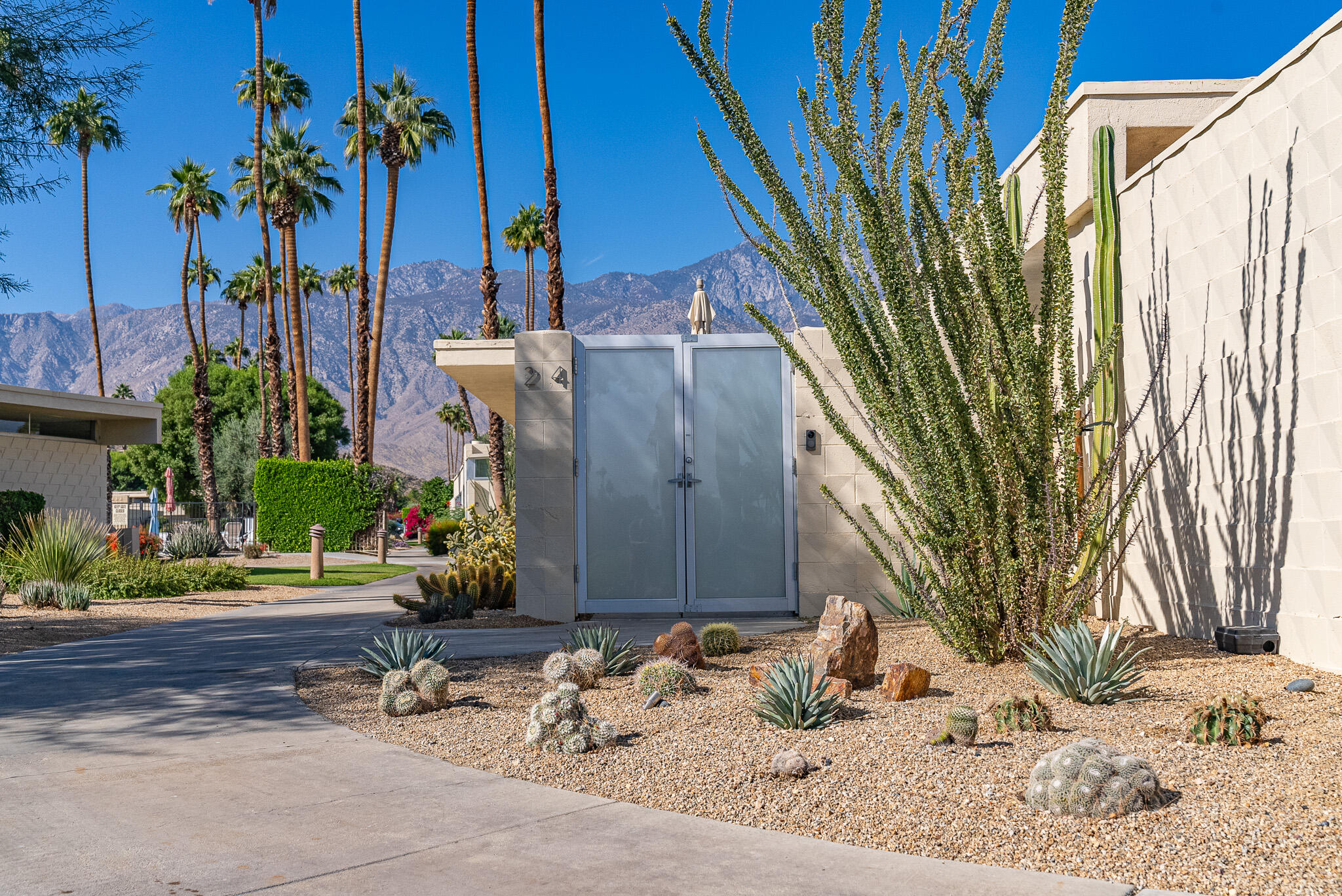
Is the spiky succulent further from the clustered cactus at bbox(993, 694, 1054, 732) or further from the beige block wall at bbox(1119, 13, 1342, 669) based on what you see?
the beige block wall at bbox(1119, 13, 1342, 669)

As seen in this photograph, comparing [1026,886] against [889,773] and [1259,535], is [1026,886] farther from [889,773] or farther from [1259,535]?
[1259,535]

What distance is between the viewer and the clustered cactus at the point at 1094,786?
11.1 feet

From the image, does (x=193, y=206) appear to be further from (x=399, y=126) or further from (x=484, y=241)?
(x=484, y=241)

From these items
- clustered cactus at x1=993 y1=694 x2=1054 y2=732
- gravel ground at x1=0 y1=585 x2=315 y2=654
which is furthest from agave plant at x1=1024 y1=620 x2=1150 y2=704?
gravel ground at x1=0 y1=585 x2=315 y2=654

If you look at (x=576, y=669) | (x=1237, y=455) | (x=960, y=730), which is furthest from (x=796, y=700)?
(x=1237, y=455)

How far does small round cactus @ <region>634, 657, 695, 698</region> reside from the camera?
559cm

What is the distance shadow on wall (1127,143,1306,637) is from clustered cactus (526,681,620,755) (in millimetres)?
3805

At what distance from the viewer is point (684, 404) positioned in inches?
395

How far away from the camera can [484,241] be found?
25156 millimetres

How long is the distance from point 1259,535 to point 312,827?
5777mm

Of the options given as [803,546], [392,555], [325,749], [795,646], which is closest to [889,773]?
[325,749]

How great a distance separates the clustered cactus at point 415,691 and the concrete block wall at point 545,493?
4.03m

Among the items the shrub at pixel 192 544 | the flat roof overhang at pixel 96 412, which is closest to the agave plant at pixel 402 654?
the flat roof overhang at pixel 96 412

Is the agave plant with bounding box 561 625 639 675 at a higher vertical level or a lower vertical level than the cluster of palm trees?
lower
